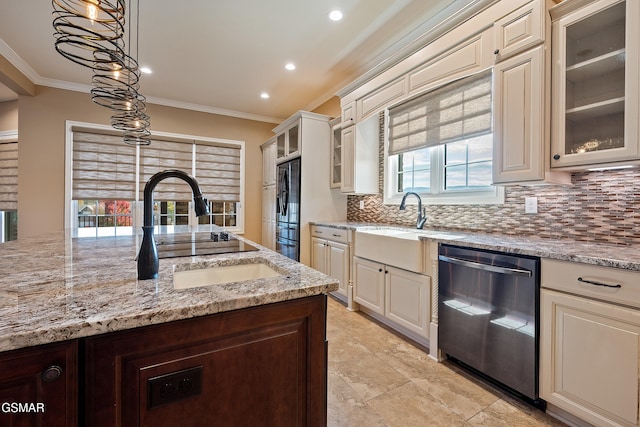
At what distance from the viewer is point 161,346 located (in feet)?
2.24

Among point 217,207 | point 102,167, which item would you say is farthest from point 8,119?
point 217,207

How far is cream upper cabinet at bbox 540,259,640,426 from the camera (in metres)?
1.27

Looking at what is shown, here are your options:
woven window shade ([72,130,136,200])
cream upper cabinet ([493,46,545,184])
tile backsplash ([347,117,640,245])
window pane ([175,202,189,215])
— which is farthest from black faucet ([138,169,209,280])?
window pane ([175,202,189,215])

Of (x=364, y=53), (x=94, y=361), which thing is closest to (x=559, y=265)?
(x=94, y=361)

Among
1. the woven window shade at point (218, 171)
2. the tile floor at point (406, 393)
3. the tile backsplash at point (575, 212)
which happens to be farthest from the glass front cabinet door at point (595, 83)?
the woven window shade at point (218, 171)

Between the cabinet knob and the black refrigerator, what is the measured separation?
3252 millimetres

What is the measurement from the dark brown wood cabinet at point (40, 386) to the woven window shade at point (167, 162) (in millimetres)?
4539

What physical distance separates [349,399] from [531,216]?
1.81m

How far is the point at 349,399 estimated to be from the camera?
5.59 ft

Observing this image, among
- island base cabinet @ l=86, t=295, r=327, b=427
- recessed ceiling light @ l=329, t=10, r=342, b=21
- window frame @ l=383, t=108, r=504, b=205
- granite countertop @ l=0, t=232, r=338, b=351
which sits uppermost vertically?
recessed ceiling light @ l=329, t=10, r=342, b=21

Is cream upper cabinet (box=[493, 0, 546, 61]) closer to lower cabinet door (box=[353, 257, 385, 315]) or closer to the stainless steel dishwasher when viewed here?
the stainless steel dishwasher

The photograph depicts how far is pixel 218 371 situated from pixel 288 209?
11.1 feet

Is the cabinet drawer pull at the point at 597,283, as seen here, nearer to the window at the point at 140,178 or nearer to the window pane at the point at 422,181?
the window pane at the point at 422,181

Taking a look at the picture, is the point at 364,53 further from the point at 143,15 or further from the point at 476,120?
the point at 143,15
